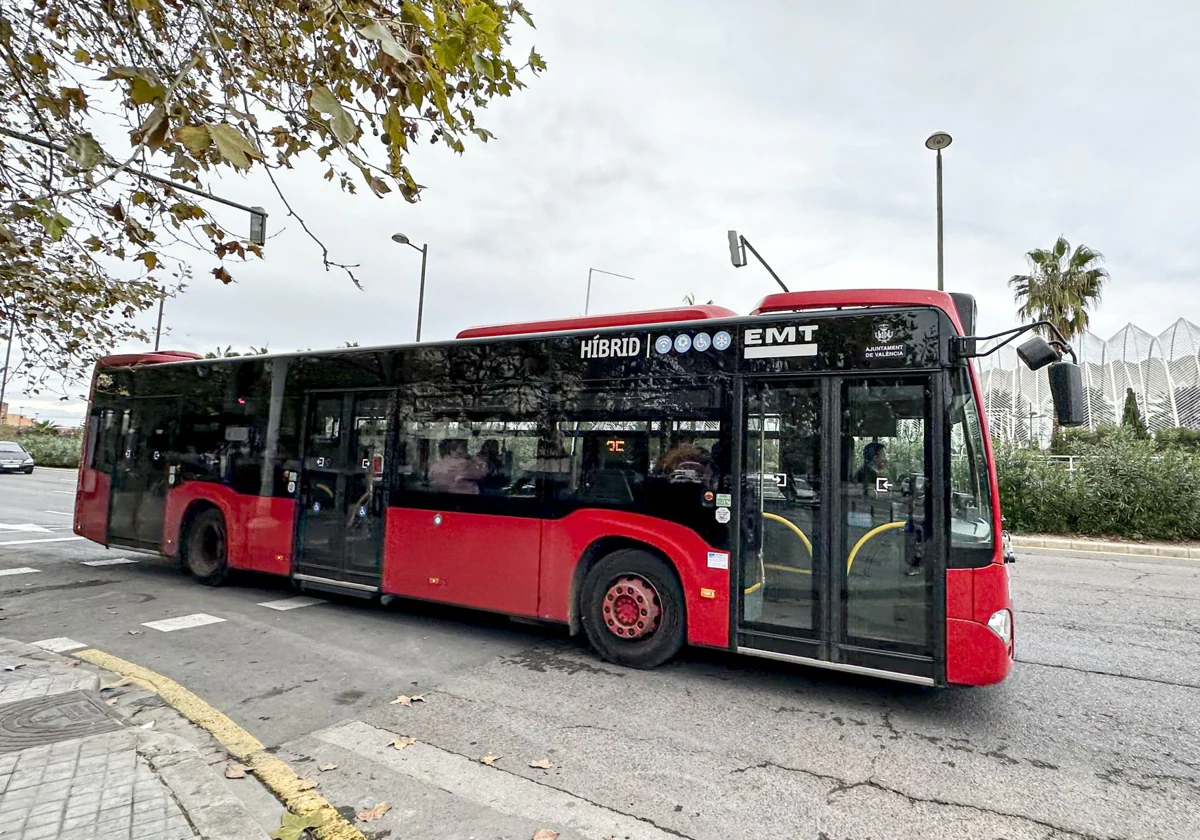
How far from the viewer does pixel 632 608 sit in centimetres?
554

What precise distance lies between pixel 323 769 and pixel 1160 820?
14.2 feet

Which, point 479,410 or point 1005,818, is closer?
point 1005,818

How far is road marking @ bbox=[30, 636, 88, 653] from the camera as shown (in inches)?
228

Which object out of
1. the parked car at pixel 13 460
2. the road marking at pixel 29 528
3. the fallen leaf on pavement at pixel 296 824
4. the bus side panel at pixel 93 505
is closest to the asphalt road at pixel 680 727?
the fallen leaf on pavement at pixel 296 824

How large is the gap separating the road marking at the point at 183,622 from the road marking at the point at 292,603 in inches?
26.1

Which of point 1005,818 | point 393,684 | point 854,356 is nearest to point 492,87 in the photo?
point 854,356

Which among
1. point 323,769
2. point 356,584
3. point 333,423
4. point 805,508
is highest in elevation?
point 333,423

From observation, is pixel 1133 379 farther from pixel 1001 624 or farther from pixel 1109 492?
pixel 1001 624

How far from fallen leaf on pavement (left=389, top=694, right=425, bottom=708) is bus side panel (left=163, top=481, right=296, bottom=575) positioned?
12.1 ft

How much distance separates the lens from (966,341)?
4.58 m

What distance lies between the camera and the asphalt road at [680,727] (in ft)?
10.8

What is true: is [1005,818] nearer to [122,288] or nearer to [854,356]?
[854,356]

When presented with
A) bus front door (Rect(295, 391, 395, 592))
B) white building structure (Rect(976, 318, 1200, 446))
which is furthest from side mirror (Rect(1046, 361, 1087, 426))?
white building structure (Rect(976, 318, 1200, 446))

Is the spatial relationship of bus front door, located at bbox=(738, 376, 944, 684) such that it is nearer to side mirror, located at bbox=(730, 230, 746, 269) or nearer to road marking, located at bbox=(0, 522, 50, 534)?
side mirror, located at bbox=(730, 230, 746, 269)
